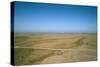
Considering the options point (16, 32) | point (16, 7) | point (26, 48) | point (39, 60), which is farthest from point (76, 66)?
point (16, 7)

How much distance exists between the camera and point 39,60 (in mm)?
2004

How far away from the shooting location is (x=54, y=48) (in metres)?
2.08

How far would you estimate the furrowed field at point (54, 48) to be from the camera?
193cm

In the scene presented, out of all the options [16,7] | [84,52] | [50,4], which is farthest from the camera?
[84,52]

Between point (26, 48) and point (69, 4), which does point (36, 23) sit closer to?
point (26, 48)

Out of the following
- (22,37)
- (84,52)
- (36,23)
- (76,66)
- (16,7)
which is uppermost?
(16,7)

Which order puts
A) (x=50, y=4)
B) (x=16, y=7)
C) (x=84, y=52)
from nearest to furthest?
(x=16, y=7), (x=50, y=4), (x=84, y=52)

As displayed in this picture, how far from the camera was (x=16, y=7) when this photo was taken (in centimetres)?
190

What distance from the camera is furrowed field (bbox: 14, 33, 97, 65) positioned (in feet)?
6.34
